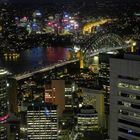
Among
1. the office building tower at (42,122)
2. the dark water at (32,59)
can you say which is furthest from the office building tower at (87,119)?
the dark water at (32,59)

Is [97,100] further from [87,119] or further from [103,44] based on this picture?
[103,44]

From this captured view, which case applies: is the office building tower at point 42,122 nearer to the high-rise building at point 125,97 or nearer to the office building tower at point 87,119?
the office building tower at point 87,119

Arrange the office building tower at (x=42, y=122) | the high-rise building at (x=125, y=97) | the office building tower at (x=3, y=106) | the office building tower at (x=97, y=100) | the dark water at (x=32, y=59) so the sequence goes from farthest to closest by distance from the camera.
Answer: the dark water at (x=32, y=59), the office building tower at (x=97, y=100), the office building tower at (x=42, y=122), the office building tower at (x=3, y=106), the high-rise building at (x=125, y=97)

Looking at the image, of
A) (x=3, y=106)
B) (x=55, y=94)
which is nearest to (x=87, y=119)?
(x=55, y=94)

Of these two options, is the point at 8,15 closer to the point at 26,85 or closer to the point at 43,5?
the point at 43,5

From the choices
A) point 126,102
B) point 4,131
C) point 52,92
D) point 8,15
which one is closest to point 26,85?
point 52,92

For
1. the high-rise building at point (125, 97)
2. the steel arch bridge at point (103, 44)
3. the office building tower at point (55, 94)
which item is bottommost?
the office building tower at point (55, 94)
